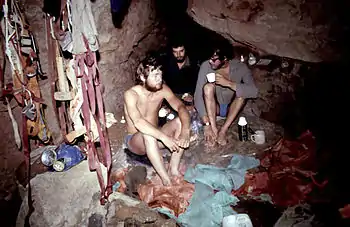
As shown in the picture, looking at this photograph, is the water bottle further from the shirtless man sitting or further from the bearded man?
the shirtless man sitting

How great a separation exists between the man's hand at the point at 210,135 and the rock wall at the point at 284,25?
1.53m

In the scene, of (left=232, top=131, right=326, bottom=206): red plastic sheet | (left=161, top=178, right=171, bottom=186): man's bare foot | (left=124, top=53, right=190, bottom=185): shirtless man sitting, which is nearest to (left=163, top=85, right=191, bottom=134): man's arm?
(left=124, top=53, right=190, bottom=185): shirtless man sitting

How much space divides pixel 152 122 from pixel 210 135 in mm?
1138

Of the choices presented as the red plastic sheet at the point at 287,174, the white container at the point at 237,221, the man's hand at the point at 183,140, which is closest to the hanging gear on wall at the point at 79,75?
the man's hand at the point at 183,140

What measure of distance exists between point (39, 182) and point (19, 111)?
0.98 m

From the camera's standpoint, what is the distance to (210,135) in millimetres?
5512

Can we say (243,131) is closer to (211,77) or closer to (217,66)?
(211,77)

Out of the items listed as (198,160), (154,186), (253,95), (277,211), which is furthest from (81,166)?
(253,95)

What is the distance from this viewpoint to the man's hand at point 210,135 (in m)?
5.46

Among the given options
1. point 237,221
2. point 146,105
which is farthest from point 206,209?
point 146,105

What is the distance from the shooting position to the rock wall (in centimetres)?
401

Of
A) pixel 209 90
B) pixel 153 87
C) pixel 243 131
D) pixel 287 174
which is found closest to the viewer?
pixel 287 174

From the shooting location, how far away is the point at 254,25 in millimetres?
4609

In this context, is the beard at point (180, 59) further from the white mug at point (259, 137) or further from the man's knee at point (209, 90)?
the white mug at point (259, 137)
